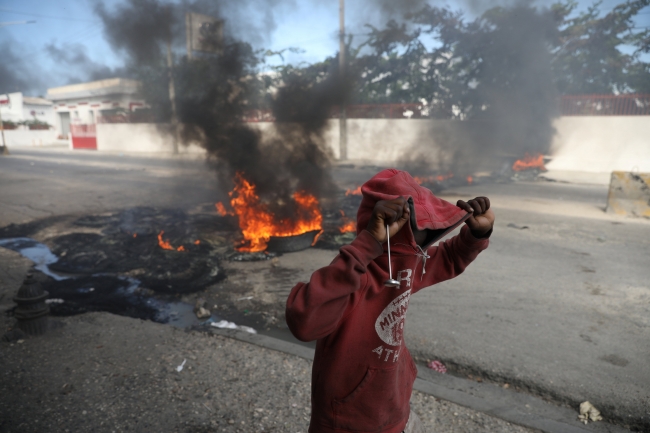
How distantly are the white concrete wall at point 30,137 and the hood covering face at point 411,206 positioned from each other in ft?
145

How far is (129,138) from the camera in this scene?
96.9 feet

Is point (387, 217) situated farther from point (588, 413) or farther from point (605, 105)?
point (605, 105)

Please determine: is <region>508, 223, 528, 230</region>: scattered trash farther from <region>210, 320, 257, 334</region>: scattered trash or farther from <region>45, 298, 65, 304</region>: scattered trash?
<region>45, 298, 65, 304</region>: scattered trash

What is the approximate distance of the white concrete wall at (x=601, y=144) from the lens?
605 inches

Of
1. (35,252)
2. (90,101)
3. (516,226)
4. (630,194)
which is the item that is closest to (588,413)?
(516,226)

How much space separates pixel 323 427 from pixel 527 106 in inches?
778

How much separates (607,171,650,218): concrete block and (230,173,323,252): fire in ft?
19.4

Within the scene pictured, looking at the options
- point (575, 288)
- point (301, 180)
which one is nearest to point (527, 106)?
point (301, 180)

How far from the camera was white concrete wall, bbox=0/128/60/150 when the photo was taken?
3709 centimetres

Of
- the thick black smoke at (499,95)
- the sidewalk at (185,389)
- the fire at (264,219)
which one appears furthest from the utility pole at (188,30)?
the thick black smoke at (499,95)

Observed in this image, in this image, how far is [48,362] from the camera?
3119mm

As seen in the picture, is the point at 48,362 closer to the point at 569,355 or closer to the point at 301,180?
the point at 569,355

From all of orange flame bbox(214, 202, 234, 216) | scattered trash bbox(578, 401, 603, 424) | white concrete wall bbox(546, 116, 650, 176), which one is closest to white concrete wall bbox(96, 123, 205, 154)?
orange flame bbox(214, 202, 234, 216)

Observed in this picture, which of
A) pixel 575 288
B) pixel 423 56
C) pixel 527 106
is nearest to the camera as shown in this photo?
pixel 575 288
